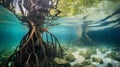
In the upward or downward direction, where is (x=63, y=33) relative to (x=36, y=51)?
upward

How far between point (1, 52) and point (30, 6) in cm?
128

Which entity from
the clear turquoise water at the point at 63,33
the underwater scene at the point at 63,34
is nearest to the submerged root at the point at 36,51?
the underwater scene at the point at 63,34

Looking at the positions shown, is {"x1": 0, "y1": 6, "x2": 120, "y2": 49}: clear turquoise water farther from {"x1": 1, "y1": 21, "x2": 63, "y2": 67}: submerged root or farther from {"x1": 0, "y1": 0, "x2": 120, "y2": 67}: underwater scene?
{"x1": 1, "y1": 21, "x2": 63, "y2": 67}: submerged root

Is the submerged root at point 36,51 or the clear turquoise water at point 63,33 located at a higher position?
the clear turquoise water at point 63,33

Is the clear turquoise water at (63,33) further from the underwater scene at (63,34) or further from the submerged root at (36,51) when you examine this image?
the submerged root at (36,51)

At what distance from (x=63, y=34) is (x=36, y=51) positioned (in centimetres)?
72

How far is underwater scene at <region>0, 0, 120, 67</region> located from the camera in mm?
5227

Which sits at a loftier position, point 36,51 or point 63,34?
point 63,34

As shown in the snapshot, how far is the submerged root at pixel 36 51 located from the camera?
5234 millimetres

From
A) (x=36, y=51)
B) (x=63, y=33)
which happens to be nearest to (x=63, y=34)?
(x=63, y=33)

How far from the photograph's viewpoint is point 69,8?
17.1ft

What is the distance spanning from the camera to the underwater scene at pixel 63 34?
5.23 m

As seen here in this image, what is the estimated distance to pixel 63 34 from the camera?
5.27m

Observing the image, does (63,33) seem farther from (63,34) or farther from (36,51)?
(36,51)
